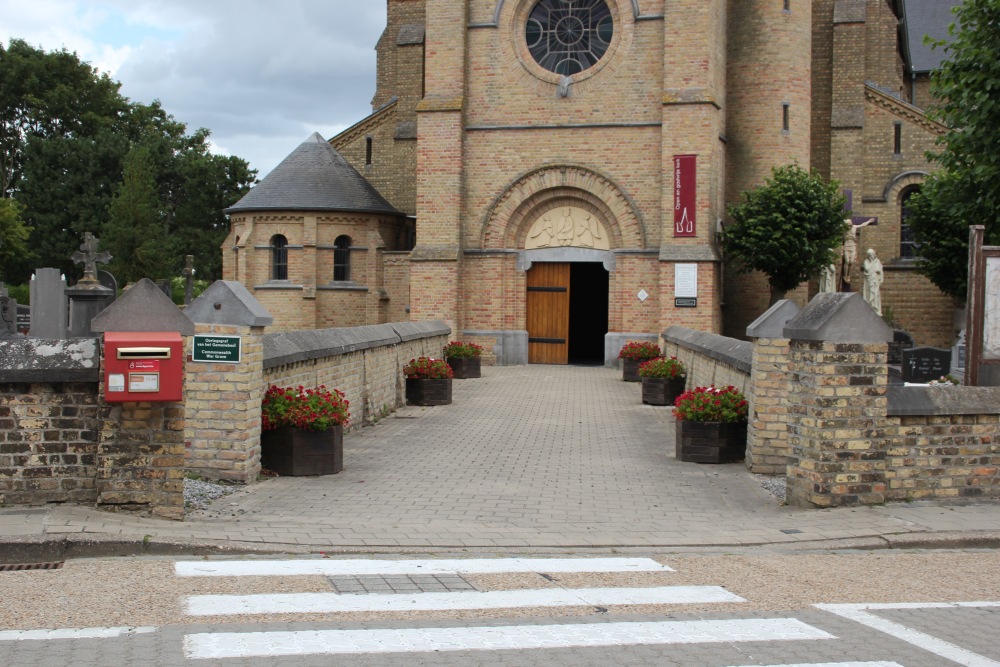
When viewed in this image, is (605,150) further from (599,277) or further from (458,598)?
(458,598)

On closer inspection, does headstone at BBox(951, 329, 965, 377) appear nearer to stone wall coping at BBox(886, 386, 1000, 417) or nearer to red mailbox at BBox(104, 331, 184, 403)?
stone wall coping at BBox(886, 386, 1000, 417)

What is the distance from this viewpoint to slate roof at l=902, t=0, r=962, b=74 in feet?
130

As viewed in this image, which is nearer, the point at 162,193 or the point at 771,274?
the point at 771,274

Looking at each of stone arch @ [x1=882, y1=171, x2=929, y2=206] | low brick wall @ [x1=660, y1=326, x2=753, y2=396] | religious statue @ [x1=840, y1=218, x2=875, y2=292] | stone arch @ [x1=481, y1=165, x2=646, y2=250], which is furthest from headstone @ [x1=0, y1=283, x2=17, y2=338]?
stone arch @ [x1=882, y1=171, x2=929, y2=206]

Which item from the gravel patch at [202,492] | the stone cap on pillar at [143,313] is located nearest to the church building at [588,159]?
the gravel patch at [202,492]

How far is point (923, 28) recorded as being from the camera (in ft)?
135

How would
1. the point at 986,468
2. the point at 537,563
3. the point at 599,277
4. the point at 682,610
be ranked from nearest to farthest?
the point at 682,610
the point at 537,563
the point at 986,468
the point at 599,277

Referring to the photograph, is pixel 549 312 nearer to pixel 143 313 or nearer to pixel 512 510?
pixel 512 510

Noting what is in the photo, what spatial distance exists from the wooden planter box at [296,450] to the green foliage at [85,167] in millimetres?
47496

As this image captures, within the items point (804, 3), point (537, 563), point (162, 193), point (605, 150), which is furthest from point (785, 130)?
point (162, 193)

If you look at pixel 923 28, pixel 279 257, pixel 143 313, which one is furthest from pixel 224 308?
pixel 923 28

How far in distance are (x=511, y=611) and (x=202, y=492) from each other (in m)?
4.27

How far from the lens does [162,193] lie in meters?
66.5

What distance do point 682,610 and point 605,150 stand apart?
21.8m
